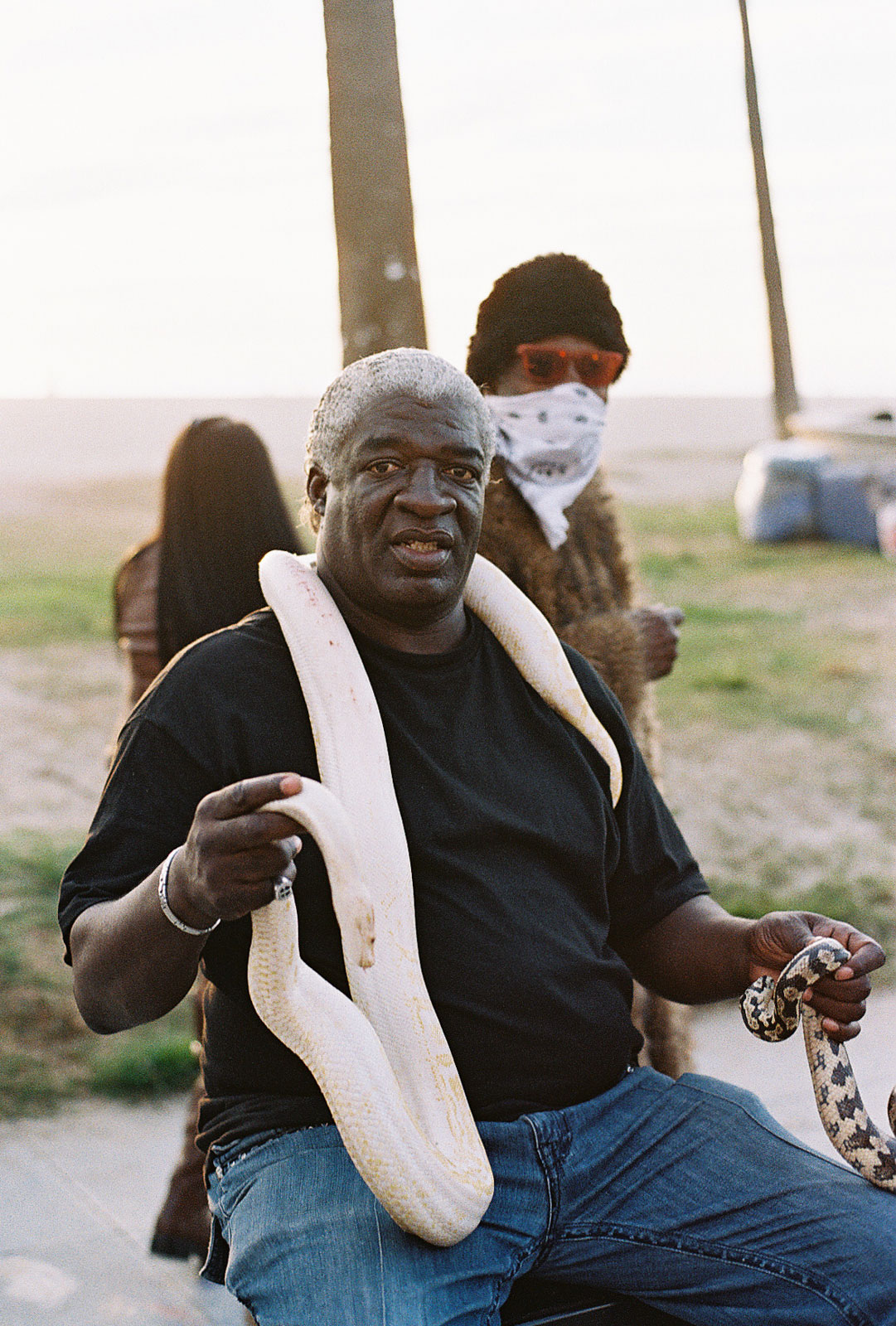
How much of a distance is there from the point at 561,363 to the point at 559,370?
0.06ft

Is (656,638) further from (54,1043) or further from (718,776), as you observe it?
(718,776)

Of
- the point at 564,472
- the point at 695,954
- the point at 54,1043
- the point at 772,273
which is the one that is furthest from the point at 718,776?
the point at 772,273

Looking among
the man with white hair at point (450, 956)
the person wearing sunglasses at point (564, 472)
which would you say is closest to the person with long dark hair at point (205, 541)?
the person wearing sunglasses at point (564, 472)

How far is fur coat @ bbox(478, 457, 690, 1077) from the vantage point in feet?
10.5

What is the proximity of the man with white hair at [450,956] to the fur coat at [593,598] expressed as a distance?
713 millimetres

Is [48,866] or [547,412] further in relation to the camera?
[48,866]

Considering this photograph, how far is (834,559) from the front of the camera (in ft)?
48.4

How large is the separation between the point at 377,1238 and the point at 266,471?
2307mm

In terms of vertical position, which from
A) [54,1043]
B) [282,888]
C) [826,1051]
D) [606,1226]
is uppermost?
[282,888]

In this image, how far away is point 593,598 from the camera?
3330 mm

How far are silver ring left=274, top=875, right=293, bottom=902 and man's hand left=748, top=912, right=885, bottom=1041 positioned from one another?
0.85 meters

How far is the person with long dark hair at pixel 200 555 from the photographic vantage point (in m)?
3.70

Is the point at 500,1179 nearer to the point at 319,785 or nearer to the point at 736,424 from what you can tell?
the point at 319,785

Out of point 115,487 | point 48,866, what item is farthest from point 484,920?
point 115,487
